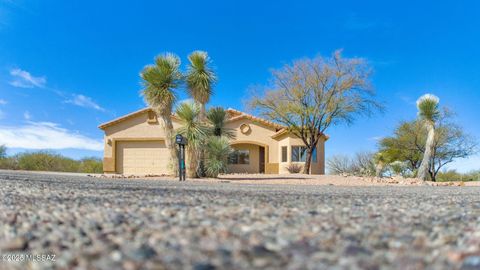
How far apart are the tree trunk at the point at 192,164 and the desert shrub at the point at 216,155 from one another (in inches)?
28.4

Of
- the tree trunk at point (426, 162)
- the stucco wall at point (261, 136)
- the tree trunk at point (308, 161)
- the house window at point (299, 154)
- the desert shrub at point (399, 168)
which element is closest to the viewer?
the tree trunk at point (426, 162)

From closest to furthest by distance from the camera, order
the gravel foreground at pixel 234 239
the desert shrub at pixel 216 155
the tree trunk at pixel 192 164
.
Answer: the gravel foreground at pixel 234 239 → the tree trunk at pixel 192 164 → the desert shrub at pixel 216 155

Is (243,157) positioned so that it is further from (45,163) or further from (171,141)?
(45,163)

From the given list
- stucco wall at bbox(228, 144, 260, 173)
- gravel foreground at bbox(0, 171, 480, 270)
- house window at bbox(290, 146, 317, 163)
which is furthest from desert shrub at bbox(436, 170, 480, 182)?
gravel foreground at bbox(0, 171, 480, 270)

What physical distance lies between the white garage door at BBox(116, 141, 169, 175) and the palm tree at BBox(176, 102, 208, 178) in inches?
385

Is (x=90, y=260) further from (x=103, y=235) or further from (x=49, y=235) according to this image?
(x=49, y=235)

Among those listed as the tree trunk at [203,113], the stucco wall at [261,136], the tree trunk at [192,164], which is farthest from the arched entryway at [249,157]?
the tree trunk at [192,164]

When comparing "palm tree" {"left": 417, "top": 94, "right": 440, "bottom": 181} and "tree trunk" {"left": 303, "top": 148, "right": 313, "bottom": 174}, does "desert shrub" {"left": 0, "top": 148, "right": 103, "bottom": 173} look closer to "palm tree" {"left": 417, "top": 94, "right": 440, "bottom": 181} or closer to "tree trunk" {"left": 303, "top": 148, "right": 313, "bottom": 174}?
"tree trunk" {"left": 303, "top": 148, "right": 313, "bottom": 174}

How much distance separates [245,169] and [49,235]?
24.2 m

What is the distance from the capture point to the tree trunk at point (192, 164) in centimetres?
1658

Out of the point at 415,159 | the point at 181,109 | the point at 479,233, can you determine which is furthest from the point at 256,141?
the point at 479,233

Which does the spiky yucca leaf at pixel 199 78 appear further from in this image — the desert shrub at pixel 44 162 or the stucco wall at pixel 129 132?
the desert shrub at pixel 44 162

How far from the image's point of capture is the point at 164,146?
26.4 metres

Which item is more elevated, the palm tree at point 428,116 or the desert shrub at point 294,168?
the palm tree at point 428,116
